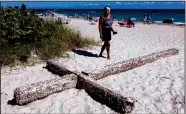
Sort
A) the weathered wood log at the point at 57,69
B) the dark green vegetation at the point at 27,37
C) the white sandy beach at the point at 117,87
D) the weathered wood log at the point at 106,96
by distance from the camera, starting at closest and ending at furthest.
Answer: the weathered wood log at the point at 106,96 < the white sandy beach at the point at 117,87 < the weathered wood log at the point at 57,69 < the dark green vegetation at the point at 27,37

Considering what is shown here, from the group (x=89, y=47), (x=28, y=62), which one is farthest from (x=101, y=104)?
(x=89, y=47)

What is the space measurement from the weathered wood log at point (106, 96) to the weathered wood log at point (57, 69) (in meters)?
0.59

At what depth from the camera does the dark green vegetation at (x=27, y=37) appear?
283 inches

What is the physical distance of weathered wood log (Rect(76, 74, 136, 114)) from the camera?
4399 millimetres

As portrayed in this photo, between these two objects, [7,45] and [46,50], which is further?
[46,50]

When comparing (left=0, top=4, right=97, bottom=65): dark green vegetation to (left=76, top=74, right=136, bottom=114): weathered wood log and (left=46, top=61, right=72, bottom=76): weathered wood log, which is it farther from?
(left=76, top=74, right=136, bottom=114): weathered wood log

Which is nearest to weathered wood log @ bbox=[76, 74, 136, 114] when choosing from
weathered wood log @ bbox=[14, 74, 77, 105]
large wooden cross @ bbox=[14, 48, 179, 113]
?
large wooden cross @ bbox=[14, 48, 179, 113]

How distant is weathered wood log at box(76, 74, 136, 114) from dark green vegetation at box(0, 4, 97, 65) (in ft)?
8.14

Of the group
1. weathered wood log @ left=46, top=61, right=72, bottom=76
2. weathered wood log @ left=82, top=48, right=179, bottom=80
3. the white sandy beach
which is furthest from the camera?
weathered wood log @ left=46, top=61, right=72, bottom=76

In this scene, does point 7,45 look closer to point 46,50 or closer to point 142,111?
point 46,50

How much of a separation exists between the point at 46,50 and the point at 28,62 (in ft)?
2.35

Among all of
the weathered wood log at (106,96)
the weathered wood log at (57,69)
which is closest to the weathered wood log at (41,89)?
the weathered wood log at (106,96)

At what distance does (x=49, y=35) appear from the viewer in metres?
8.43

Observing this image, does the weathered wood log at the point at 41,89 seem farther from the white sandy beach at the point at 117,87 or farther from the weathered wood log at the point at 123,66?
the weathered wood log at the point at 123,66
